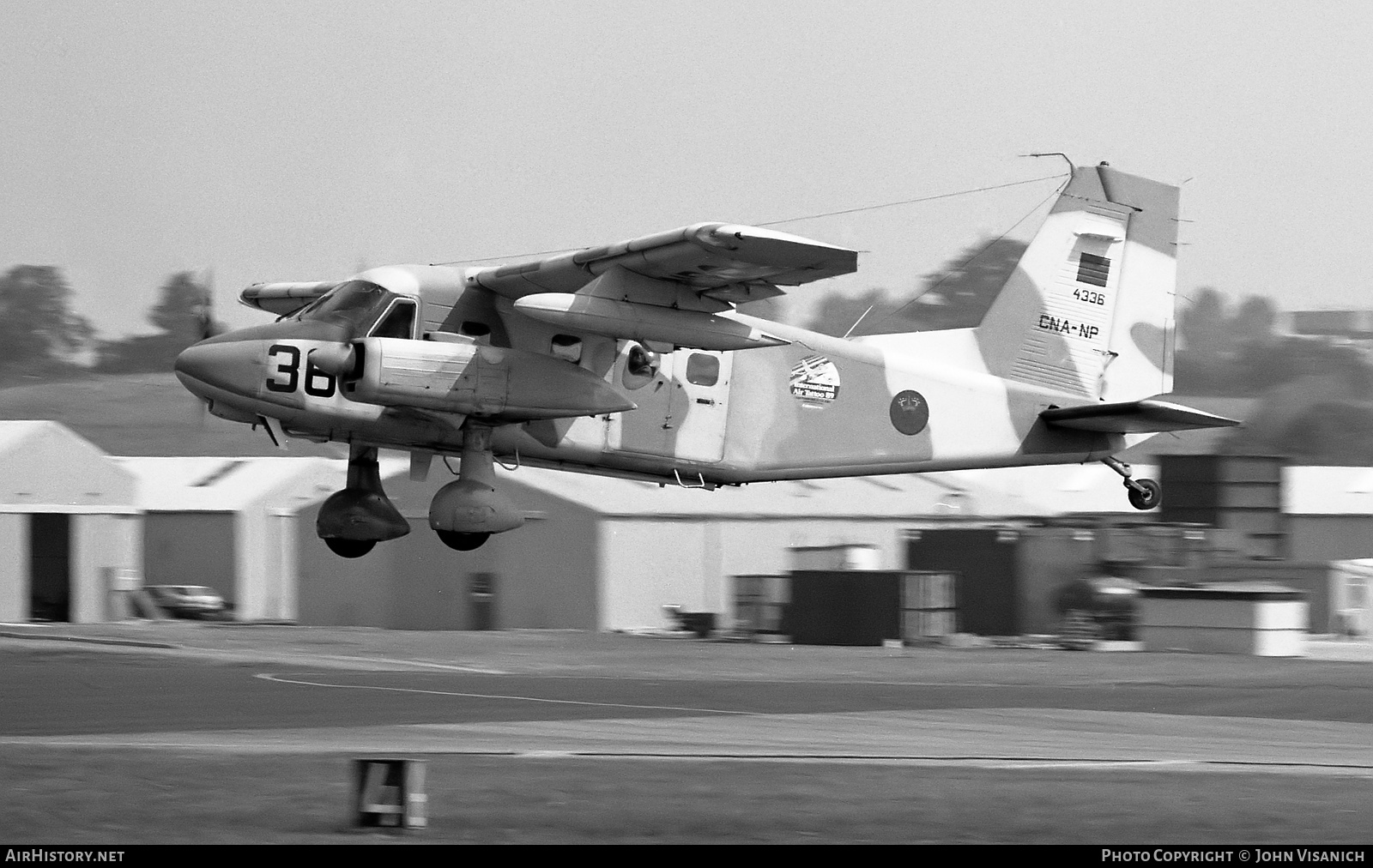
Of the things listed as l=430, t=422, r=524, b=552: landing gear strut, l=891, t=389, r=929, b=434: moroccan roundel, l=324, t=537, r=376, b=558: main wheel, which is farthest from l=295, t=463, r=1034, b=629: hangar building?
l=430, t=422, r=524, b=552: landing gear strut

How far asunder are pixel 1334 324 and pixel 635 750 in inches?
5478

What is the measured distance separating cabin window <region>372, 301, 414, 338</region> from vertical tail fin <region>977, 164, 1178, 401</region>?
8459mm

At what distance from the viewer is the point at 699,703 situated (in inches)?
808

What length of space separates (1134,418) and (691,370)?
240 inches

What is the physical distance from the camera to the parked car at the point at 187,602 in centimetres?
3869

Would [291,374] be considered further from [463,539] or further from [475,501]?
[463,539]

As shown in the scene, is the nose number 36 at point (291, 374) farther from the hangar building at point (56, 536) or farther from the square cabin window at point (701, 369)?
the hangar building at point (56, 536)

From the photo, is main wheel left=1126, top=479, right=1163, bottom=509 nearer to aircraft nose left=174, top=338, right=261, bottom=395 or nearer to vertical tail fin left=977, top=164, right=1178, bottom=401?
vertical tail fin left=977, top=164, right=1178, bottom=401

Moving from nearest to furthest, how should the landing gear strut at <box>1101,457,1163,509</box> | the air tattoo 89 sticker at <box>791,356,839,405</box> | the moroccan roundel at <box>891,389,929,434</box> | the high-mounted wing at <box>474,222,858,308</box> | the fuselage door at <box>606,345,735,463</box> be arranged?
the high-mounted wing at <box>474,222,858,308</box>, the fuselage door at <box>606,345,735,463</box>, the air tattoo 89 sticker at <box>791,356,839,405</box>, the moroccan roundel at <box>891,389,929,434</box>, the landing gear strut at <box>1101,457,1163,509</box>

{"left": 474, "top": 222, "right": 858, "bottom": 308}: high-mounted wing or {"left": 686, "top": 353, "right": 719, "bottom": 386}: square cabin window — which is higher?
{"left": 474, "top": 222, "right": 858, "bottom": 308}: high-mounted wing

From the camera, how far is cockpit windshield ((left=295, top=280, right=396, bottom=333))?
64.3 ft

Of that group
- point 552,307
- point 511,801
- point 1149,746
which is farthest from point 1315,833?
point 552,307

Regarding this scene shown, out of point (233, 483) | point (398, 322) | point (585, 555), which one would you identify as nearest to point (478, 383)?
point (398, 322)
